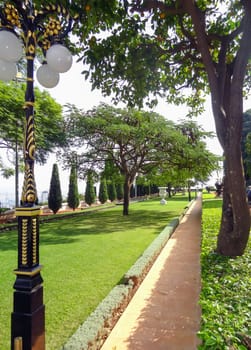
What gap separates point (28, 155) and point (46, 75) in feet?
3.55

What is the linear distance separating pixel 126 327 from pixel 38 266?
1793 mm

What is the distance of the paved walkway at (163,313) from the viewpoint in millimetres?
3461

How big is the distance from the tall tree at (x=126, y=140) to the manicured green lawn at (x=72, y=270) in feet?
21.1

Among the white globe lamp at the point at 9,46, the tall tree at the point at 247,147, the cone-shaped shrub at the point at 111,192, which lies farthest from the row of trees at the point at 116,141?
the cone-shaped shrub at the point at 111,192

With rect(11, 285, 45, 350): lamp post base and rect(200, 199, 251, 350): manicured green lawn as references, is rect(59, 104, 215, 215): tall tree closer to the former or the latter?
rect(200, 199, 251, 350): manicured green lawn

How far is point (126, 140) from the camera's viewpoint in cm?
1712

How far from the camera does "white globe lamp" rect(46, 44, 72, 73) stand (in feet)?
9.80

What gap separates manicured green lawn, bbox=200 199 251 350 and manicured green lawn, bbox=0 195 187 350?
1.90m

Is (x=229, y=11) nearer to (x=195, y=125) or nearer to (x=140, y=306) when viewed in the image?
(x=140, y=306)

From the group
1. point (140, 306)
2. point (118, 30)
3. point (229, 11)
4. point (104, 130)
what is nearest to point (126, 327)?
point (140, 306)

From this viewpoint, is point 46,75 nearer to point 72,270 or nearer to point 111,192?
point 72,270

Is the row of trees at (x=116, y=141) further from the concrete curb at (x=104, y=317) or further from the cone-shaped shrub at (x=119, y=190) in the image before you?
the cone-shaped shrub at (x=119, y=190)

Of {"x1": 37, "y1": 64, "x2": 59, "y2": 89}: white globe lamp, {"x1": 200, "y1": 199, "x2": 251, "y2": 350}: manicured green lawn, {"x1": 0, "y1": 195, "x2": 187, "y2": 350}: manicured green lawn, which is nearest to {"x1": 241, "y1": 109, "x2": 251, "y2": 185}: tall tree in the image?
{"x1": 0, "y1": 195, "x2": 187, "y2": 350}: manicured green lawn

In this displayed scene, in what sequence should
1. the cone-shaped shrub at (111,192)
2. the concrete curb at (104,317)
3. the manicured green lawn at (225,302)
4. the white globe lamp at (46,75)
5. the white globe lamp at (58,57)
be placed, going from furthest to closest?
the cone-shaped shrub at (111,192), the white globe lamp at (46,75), the concrete curb at (104,317), the white globe lamp at (58,57), the manicured green lawn at (225,302)
